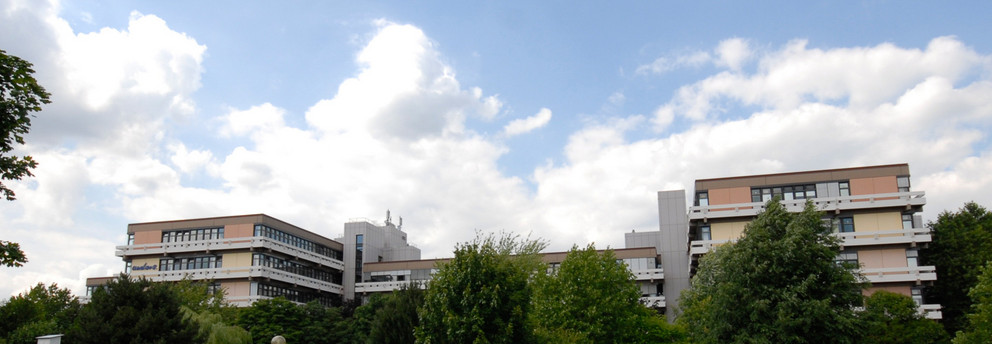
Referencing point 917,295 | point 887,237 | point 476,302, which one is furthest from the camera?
point 887,237

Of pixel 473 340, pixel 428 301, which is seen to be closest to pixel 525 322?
→ pixel 473 340

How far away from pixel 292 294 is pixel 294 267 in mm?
2801

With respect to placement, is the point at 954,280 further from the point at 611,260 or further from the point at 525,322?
the point at 525,322

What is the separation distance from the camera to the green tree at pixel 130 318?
102 ft

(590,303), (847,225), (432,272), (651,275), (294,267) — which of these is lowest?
(590,303)

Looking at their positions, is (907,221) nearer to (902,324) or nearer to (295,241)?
(902,324)

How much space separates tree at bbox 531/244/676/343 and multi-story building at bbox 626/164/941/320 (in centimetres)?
1689

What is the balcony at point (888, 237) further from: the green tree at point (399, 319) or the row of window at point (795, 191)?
the green tree at point (399, 319)

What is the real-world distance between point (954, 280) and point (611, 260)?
2944 centimetres

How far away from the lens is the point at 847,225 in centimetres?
5569

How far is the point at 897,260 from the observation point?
54219mm

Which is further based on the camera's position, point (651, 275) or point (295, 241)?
point (295, 241)

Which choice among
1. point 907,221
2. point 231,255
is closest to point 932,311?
point 907,221

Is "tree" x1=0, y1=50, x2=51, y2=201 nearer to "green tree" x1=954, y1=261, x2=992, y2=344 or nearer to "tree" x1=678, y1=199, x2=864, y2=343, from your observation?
"tree" x1=678, y1=199, x2=864, y2=343
